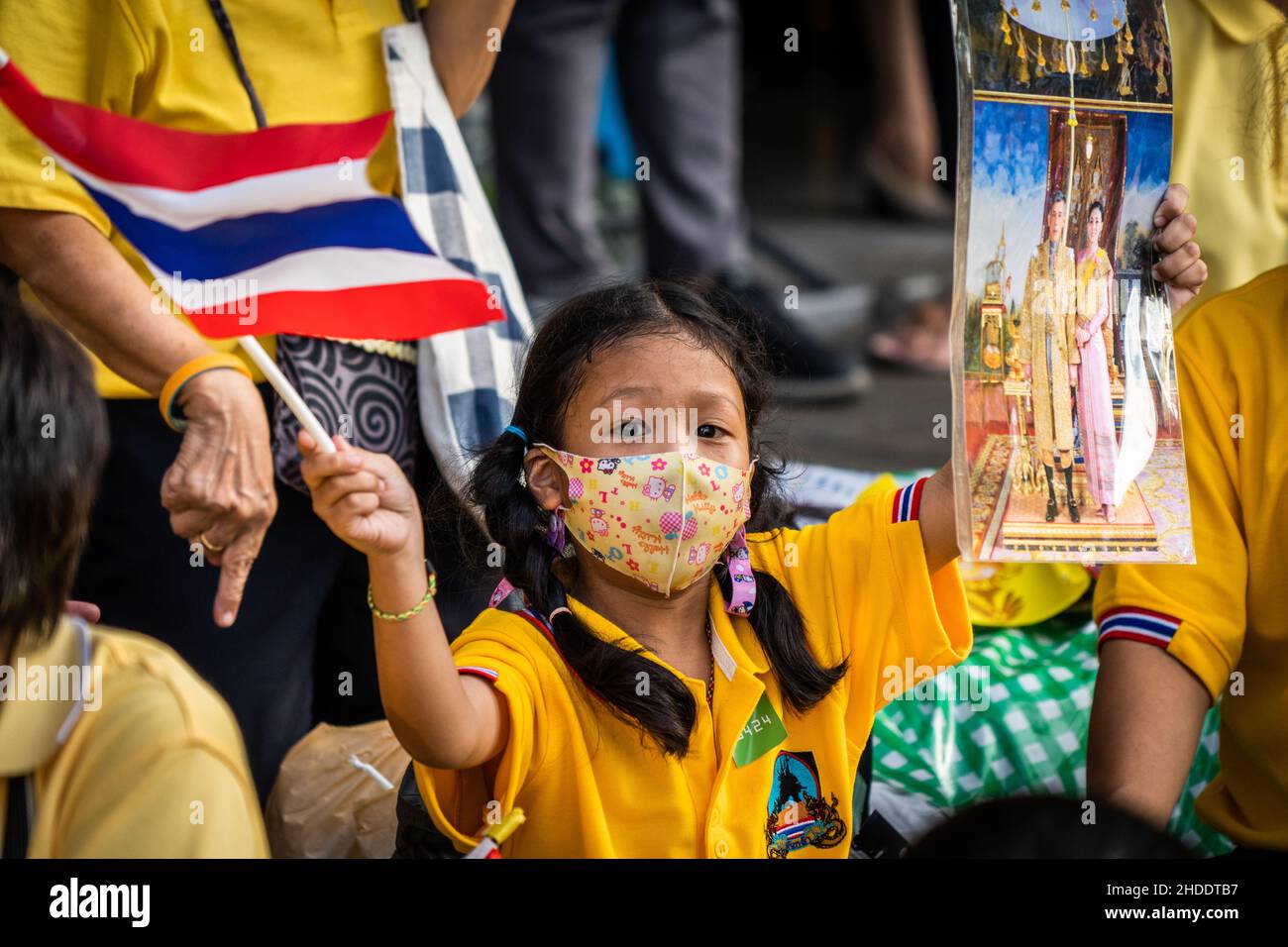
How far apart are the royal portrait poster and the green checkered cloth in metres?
0.70

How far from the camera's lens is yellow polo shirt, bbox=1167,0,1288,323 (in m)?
2.11

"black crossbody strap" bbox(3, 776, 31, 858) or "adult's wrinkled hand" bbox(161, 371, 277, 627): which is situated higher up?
"adult's wrinkled hand" bbox(161, 371, 277, 627)

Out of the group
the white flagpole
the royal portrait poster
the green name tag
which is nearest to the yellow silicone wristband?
the white flagpole

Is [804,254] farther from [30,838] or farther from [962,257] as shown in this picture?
[30,838]

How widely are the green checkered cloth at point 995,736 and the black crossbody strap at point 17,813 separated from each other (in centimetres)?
144

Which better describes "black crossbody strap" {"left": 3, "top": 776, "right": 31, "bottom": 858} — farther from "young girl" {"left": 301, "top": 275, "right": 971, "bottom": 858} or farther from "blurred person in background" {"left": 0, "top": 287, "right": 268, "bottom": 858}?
"young girl" {"left": 301, "top": 275, "right": 971, "bottom": 858}

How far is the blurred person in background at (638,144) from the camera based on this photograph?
4059 mm

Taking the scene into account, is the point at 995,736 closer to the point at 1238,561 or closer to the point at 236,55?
the point at 1238,561

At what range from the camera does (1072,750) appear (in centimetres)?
239

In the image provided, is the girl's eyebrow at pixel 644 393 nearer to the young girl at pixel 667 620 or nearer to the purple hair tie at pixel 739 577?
the young girl at pixel 667 620

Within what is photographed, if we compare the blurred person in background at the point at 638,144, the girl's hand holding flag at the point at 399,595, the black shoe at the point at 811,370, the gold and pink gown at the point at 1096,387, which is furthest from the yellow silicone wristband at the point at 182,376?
the black shoe at the point at 811,370

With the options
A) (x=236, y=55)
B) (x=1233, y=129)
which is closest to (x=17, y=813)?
(x=236, y=55)

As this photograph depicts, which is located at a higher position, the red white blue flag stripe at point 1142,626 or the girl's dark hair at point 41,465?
the girl's dark hair at point 41,465
